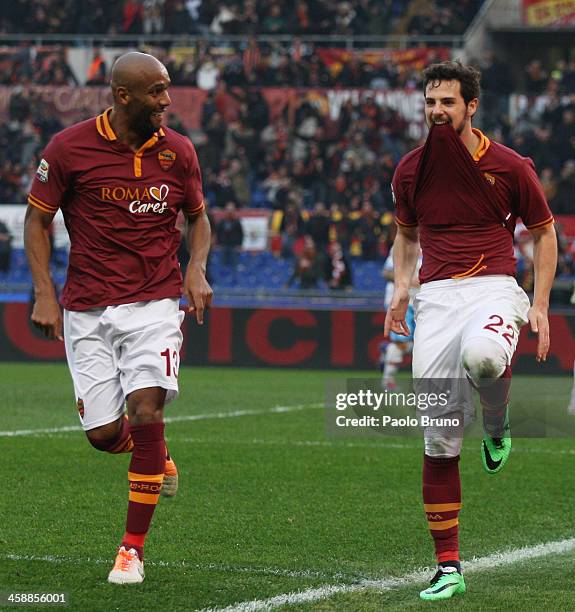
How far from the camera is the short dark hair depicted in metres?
5.21

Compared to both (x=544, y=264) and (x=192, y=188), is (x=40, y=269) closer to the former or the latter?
(x=192, y=188)

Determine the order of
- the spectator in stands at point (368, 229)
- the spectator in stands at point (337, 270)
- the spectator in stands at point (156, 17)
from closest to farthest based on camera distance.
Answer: the spectator in stands at point (337, 270), the spectator in stands at point (368, 229), the spectator in stands at point (156, 17)

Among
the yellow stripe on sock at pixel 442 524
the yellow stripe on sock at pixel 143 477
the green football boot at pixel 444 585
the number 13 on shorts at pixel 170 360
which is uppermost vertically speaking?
the number 13 on shorts at pixel 170 360

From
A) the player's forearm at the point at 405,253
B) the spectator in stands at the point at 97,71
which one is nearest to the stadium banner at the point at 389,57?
the spectator in stands at the point at 97,71

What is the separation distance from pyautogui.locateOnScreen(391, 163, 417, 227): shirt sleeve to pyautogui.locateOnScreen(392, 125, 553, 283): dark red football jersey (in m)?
0.06

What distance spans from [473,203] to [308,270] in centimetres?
1536

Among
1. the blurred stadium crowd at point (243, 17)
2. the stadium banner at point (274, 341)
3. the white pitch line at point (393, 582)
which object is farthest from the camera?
the blurred stadium crowd at point (243, 17)

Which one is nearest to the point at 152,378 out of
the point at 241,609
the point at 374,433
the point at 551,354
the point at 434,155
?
the point at 241,609

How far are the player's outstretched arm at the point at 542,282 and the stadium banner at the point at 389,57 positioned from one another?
70.9 ft

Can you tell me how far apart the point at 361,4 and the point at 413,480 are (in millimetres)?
21603

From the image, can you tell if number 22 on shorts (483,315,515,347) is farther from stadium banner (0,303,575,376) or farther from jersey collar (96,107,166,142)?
stadium banner (0,303,575,376)

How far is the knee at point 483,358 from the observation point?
16.5 ft

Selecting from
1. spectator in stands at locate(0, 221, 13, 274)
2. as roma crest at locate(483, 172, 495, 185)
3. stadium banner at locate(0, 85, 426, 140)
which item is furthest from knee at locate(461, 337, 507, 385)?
stadium banner at locate(0, 85, 426, 140)

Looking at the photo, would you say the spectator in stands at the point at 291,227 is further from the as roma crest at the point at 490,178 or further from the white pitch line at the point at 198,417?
the as roma crest at the point at 490,178
